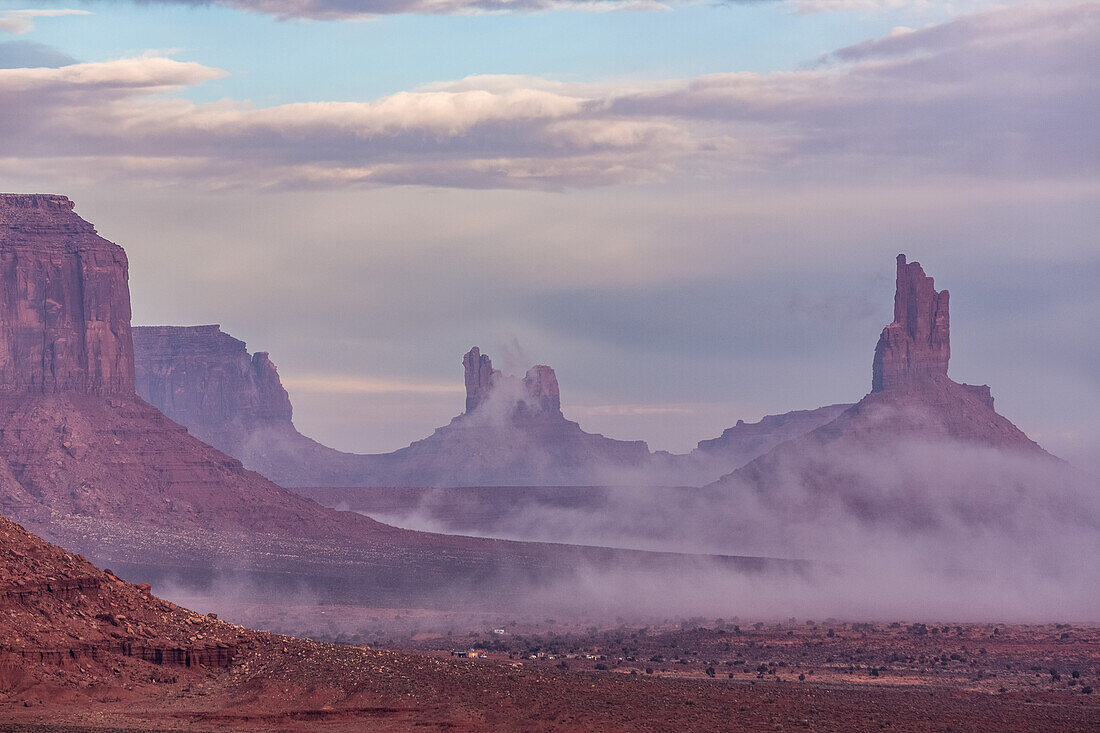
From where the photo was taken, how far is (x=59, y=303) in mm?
194750

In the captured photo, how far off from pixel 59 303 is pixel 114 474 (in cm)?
2546

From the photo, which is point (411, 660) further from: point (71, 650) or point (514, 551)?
point (514, 551)

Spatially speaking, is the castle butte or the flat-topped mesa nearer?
the castle butte

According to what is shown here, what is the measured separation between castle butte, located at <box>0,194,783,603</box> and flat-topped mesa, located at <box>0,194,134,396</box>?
0.15 metres

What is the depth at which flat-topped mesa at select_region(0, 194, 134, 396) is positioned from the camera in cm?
18975

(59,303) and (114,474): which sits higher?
(59,303)

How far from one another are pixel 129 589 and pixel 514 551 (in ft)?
460

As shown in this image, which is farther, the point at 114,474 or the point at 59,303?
the point at 59,303

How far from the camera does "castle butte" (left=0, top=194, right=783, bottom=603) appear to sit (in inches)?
6614

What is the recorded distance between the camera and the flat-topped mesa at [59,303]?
190m

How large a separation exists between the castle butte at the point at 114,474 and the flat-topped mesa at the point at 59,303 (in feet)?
0.50

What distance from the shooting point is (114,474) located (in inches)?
7185

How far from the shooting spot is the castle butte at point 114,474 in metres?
168

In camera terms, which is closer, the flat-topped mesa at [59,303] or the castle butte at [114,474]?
the castle butte at [114,474]
